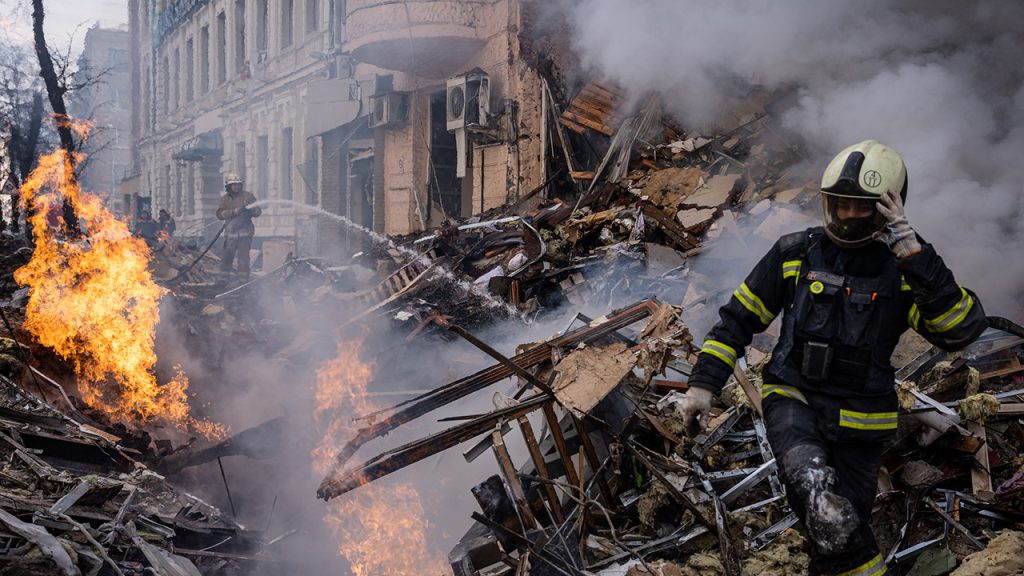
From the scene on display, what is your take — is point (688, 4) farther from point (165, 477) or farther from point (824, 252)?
point (165, 477)

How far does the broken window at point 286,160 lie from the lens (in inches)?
905

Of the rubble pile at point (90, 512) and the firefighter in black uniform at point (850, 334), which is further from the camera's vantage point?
the rubble pile at point (90, 512)

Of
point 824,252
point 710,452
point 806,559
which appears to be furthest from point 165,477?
point 824,252

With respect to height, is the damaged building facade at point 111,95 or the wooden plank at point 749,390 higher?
the damaged building facade at point 111,95

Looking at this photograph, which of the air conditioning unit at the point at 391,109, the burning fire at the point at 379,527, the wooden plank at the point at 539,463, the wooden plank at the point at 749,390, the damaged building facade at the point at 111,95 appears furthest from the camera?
the damaged building facade at the point at 111,95

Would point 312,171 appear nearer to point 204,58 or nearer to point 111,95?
point 204,58

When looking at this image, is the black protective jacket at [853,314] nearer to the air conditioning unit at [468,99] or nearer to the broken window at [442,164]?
the air conditioning unit at [468,99]

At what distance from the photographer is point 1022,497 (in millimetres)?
3553

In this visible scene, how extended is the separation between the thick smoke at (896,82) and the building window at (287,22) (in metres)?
14.7

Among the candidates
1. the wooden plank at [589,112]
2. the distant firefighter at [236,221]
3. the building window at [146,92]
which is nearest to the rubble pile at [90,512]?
the distant firefighter at [236,221]

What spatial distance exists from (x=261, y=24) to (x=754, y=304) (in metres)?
25.3

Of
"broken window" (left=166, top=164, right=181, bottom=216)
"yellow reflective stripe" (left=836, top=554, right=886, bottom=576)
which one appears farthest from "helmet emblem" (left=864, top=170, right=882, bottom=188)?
"broken window" (left=166, top=164, right=181, bottom=216)

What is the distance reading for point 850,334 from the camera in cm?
276

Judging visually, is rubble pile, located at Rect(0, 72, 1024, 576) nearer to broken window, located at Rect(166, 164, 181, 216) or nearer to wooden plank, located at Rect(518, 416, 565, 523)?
wooden plank, located at Rect(518, 416, 565, 523)
